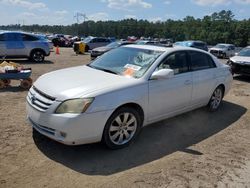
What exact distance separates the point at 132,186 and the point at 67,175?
845 mm

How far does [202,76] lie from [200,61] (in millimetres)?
348

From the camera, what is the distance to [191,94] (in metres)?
5.90

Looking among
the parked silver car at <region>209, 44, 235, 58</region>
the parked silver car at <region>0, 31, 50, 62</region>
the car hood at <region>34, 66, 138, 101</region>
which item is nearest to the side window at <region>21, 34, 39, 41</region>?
the parked silver car at <region>0, 31, 50, 62</region>

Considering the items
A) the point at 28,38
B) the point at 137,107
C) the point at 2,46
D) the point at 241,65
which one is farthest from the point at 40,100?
the point at 28,38

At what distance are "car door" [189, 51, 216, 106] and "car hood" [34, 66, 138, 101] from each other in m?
1.73

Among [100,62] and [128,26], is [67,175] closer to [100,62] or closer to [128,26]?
[100,62]

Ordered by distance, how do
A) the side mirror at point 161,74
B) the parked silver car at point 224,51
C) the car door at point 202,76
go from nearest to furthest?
the side mirror at point 161,74 < the car door at point 202,76 < the parked silver car at point 224,51

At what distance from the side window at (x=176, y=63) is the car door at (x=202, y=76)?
0.79 ft

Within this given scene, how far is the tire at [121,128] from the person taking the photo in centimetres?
441

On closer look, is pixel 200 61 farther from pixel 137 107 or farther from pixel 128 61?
pixel 137 107

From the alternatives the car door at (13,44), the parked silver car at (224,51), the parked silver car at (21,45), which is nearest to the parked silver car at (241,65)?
the parked silver car at (21,45)

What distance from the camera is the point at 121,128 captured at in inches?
181

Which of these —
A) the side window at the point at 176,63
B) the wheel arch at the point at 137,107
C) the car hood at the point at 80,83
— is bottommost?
the wheel arch at the point at 137,107

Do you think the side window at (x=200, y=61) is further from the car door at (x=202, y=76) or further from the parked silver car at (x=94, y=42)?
the parked silver car at (x=94, y=42)
